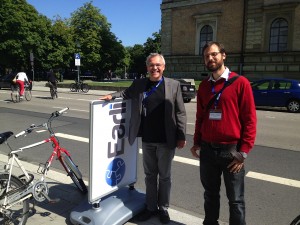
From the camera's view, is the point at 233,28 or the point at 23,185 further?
the point at 233,28

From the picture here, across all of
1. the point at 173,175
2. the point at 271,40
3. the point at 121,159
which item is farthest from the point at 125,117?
the point at 271,40

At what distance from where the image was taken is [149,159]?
377 cm

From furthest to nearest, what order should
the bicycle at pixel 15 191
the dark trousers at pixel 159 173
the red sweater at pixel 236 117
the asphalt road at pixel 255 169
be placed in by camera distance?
the asphalt road at pixel 255 169 < the dark trousers at pixel 159 173 < the bicycle at pixel 15 191 < the red sweater at pixel 236 117

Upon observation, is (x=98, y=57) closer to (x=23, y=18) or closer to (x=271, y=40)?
(x=23, y=18)

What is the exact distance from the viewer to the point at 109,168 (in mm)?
A: 3689

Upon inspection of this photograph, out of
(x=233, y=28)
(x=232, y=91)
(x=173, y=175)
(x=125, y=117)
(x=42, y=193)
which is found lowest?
(x=173, y=175)

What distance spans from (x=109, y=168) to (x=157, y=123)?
29.5 inches

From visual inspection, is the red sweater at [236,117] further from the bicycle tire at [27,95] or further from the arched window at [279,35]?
the arched window at [279,35]

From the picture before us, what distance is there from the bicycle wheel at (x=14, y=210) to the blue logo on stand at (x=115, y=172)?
90 centimetres

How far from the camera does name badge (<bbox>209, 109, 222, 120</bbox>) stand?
9.67ft

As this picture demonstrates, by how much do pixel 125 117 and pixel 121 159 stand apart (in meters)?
0.51

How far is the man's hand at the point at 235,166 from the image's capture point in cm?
293

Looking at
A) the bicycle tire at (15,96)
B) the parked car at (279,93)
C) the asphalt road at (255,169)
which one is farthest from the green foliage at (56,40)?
the asphalt road at (255,169)

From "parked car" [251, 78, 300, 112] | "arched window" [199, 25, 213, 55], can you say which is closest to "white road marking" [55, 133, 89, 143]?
"parked car" [251, 78, 300, 112]
